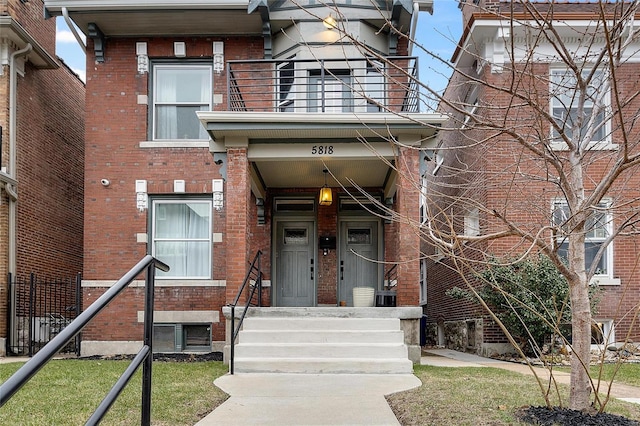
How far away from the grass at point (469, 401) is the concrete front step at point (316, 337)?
55.7 inches

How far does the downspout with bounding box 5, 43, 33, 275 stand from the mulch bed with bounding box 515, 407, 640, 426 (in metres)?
11.7

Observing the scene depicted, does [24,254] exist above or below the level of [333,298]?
above

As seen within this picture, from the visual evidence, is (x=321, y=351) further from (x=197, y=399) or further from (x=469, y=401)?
(x=469, y=401)

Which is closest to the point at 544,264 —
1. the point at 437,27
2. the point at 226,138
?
the point at 226,138

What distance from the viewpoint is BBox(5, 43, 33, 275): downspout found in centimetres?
1375

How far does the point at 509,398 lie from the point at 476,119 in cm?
298

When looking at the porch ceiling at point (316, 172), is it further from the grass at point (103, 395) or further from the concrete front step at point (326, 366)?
the grass at point (103, 395)

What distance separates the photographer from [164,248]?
14211 mm

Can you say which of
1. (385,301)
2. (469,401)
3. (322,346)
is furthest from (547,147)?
(385,301)

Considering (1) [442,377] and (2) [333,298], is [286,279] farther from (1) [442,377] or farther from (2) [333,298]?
(1) [442,377]

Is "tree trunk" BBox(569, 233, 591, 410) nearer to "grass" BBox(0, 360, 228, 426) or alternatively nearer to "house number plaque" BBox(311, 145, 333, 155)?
"grass" BBox(0, 360, 228, 426)

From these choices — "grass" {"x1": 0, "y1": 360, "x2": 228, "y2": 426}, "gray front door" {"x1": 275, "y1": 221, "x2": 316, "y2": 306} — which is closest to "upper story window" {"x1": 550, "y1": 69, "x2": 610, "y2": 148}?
"grass" {"x1": 0, "y1": 360, "x2": 228, "y2": 426}

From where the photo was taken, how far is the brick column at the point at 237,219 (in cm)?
1092

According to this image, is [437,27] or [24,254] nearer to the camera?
[437,27]
